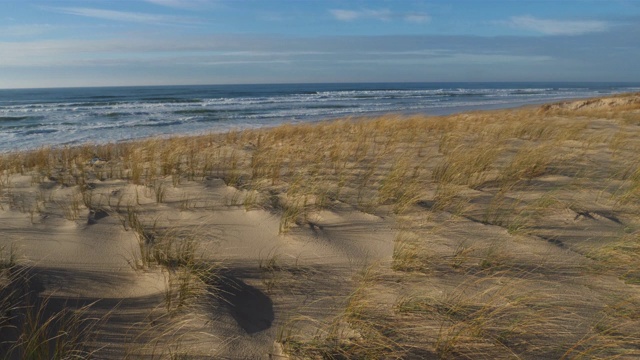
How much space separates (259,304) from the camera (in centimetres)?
A: 253

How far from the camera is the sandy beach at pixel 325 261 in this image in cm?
214

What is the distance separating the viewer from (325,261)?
305cm

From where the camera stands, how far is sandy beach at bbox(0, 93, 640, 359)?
84.4 inches

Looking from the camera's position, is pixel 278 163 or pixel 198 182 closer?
pixel 198 182

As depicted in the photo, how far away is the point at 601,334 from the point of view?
213 centimetres

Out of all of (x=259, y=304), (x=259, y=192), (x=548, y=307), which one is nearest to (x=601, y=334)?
(x=548, y=307)

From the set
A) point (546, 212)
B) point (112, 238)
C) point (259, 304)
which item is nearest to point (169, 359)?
point (259, 304)

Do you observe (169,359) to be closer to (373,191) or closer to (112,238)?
(112,238)

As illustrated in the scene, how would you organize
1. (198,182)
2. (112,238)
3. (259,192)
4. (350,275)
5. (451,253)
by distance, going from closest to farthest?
(350,275), (451,253), (112,238), (259,192), (198,182)

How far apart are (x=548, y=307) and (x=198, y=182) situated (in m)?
3.60

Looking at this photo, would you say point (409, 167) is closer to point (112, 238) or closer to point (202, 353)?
point (112, 238)

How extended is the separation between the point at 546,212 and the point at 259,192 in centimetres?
268

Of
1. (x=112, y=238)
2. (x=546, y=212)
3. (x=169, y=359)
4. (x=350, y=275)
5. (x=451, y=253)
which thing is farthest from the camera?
(x=546, y=212)

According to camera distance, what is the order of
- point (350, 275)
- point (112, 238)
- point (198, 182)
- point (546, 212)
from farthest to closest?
point (198, 182), point (546, 212), point (112, 238), point (350, 275)
